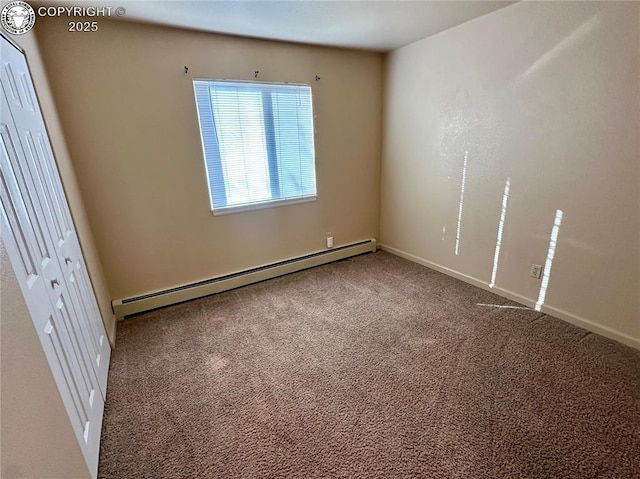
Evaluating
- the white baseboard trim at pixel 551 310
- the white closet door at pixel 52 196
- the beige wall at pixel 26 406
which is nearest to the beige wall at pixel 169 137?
the white closet door at pixel 52 196

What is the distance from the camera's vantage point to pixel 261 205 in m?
3.07

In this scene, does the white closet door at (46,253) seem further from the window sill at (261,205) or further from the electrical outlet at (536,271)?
the electrical outlet at (536,271)

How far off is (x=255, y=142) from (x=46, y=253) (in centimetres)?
195

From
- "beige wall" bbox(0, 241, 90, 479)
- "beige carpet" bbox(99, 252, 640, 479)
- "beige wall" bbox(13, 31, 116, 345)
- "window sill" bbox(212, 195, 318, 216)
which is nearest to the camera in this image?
"beige wall" bbox(0, 241, 90, 479)

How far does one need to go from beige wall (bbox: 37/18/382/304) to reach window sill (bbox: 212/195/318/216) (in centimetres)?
6

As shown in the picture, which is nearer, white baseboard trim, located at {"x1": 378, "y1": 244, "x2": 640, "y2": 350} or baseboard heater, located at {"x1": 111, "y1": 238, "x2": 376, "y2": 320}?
white baseboard trim, located at {"x1": 378, "y1": 244, "x2": 640, "y2": 350}

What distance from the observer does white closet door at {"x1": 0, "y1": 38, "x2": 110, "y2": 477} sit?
3.63 feet

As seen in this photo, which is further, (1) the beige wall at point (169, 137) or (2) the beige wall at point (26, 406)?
(1) the beige wall at point (169, 137)

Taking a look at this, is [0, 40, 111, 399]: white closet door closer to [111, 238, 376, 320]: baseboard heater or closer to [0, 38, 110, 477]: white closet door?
[0, 38, 110, 477]: white closet door

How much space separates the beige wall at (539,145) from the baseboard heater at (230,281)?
3.51ft

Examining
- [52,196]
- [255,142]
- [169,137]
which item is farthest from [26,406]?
[255,142]

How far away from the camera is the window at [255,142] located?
269 centimetres

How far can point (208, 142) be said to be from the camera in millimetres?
2693

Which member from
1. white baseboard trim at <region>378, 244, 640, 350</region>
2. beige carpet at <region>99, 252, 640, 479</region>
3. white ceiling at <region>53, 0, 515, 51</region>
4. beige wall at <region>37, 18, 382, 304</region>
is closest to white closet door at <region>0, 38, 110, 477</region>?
beige carpet at <region>99, 252, 640, 479</region>
